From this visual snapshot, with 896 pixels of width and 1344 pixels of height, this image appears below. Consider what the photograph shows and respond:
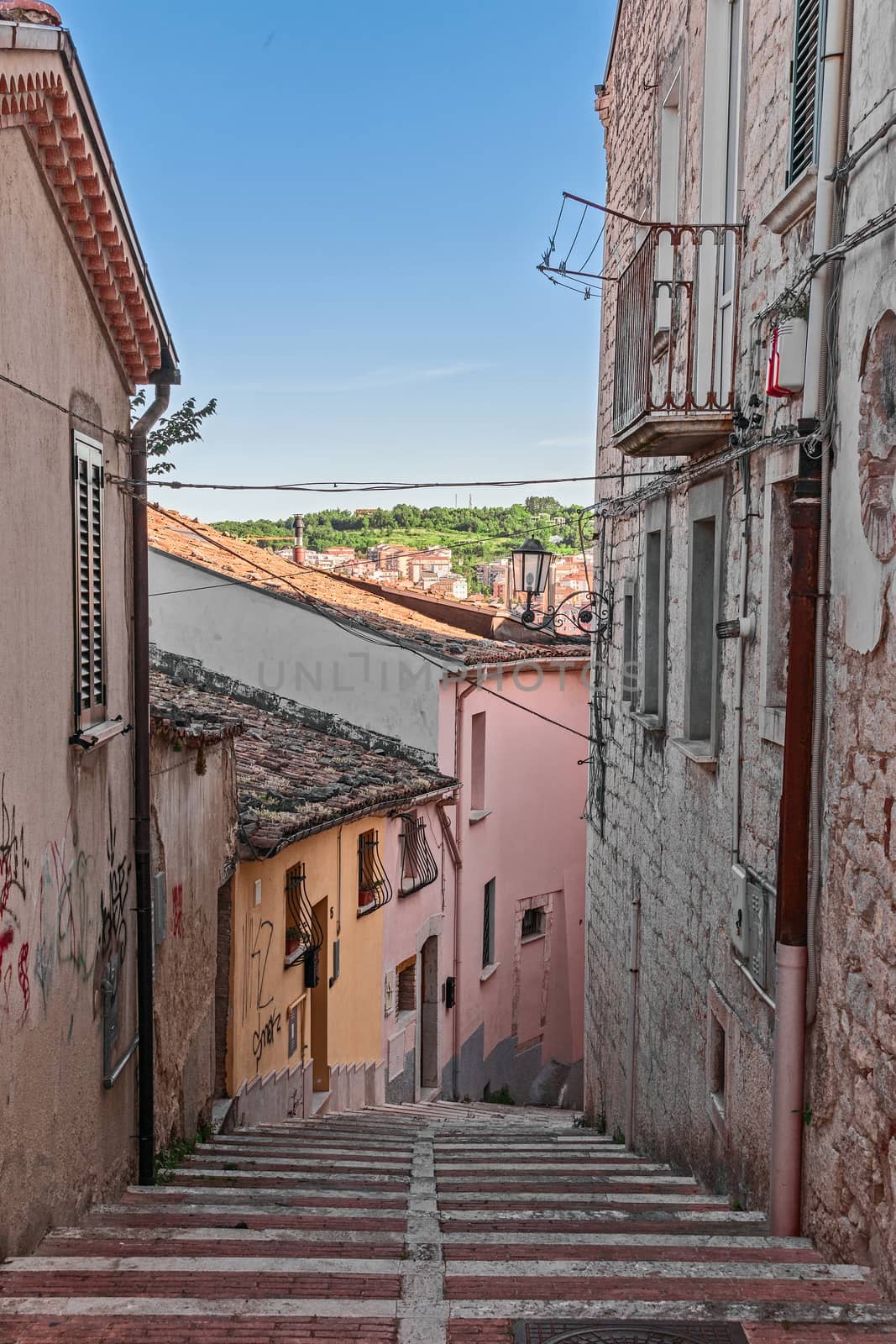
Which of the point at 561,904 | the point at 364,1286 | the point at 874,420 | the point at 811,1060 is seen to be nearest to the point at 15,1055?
the point at 364,1286

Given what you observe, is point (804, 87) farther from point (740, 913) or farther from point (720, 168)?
point (740, 913)

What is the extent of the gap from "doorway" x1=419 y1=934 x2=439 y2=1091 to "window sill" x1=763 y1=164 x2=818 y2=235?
13.6 meters

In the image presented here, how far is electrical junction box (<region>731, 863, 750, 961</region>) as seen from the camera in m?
6.18

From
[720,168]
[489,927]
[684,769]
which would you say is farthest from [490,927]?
[720,168]

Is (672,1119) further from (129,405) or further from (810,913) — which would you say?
(129,405)

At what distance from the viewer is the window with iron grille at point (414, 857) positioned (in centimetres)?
1667

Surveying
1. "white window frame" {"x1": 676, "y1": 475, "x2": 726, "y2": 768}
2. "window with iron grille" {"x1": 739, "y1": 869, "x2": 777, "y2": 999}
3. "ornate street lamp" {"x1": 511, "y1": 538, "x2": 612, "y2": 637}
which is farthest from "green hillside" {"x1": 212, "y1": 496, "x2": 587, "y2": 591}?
"window with iron grille" {"x1": 739, "y1": 869, "x2": 777, "y2": 999}

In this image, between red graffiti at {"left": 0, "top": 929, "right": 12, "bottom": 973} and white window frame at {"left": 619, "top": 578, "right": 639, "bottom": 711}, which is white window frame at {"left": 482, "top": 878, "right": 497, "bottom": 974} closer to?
white window frame at {"left": 619, "top": 578, "right": 639, "bottom": 711}

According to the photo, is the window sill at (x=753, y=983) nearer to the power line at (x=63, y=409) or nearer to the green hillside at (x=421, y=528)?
the power line at (x=63, y=409)

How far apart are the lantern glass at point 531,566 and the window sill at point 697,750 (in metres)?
4.65

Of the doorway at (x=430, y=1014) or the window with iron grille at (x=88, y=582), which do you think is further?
the doorway at (x=430, y=1014)

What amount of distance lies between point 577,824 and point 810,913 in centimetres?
1830

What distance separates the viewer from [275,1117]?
1193cm

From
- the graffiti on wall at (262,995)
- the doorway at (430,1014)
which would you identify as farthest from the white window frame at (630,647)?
the doorway at (430,1014)
